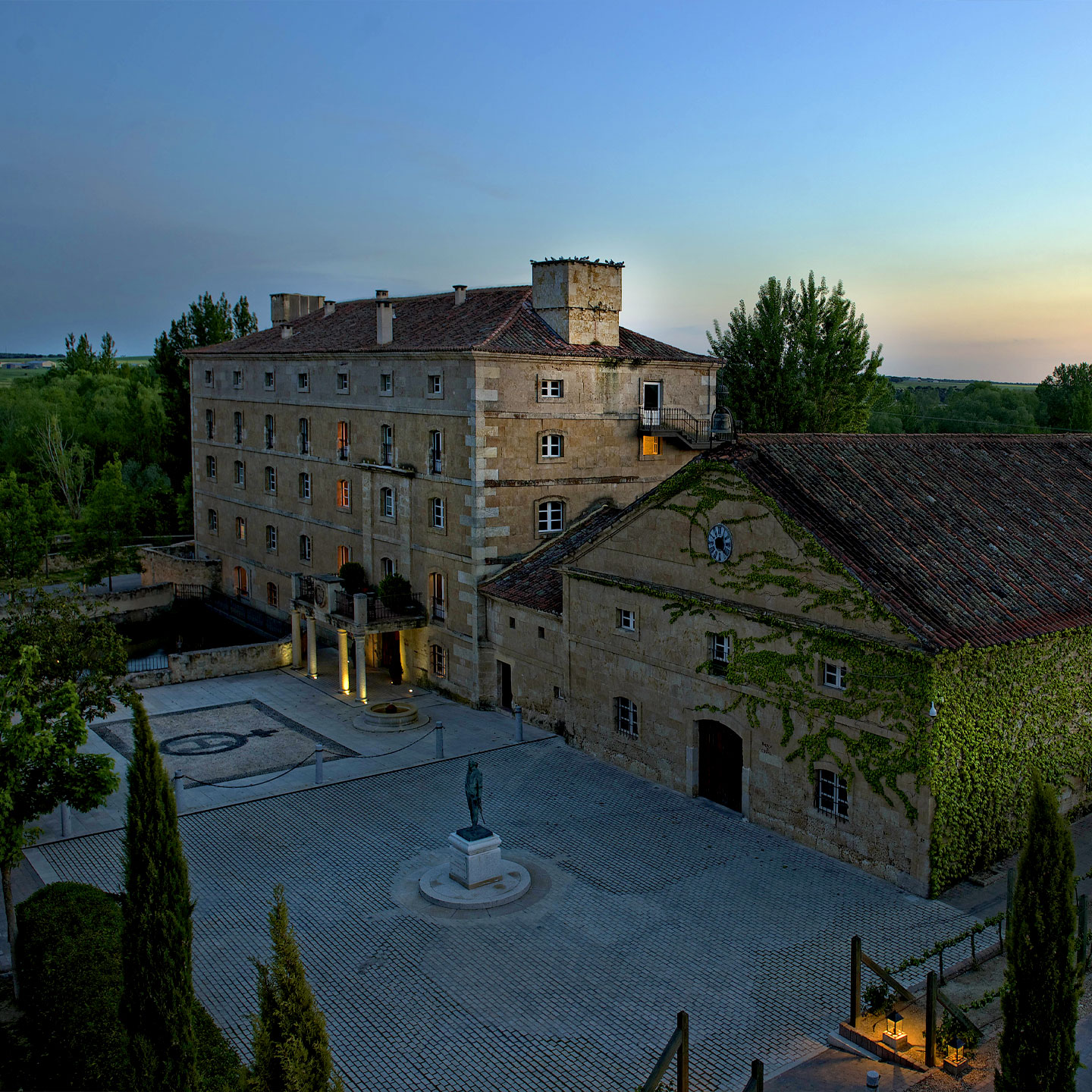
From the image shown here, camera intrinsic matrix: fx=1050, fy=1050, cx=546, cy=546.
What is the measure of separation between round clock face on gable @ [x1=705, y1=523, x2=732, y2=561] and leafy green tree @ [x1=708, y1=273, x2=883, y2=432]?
3558 cm

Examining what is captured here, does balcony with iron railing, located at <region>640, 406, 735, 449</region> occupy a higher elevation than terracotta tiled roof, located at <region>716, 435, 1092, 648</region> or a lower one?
higher

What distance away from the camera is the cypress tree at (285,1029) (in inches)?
428

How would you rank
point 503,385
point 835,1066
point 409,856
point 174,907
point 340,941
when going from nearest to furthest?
point 174,907
point 835,1066
point 340,941
point 409,856
point 503,385

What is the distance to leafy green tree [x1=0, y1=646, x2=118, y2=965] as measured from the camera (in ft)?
55.9

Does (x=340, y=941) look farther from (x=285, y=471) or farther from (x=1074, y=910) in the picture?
(x=285, y=471)

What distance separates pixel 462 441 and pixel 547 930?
57.4ft

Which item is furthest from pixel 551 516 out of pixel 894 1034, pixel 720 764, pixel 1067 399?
pixel 1067 399

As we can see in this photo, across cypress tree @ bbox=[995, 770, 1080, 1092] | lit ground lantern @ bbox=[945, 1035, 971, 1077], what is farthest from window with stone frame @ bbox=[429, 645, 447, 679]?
cypress tree @ bbox=[995, 770, 1080, 1092]

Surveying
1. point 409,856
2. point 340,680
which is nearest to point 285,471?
point 340,680

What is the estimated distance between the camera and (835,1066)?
50.9ft

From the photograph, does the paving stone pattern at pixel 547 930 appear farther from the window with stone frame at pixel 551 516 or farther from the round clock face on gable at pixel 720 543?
the window with stone frame at pixel 551 516

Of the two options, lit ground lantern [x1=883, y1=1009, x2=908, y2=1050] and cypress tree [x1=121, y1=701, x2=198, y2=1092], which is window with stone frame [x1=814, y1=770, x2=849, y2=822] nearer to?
lit ground lantern [x1=883, y1=1009, x2=908, y2=1050]

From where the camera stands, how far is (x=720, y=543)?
24.6m

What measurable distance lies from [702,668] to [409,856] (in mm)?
8178
